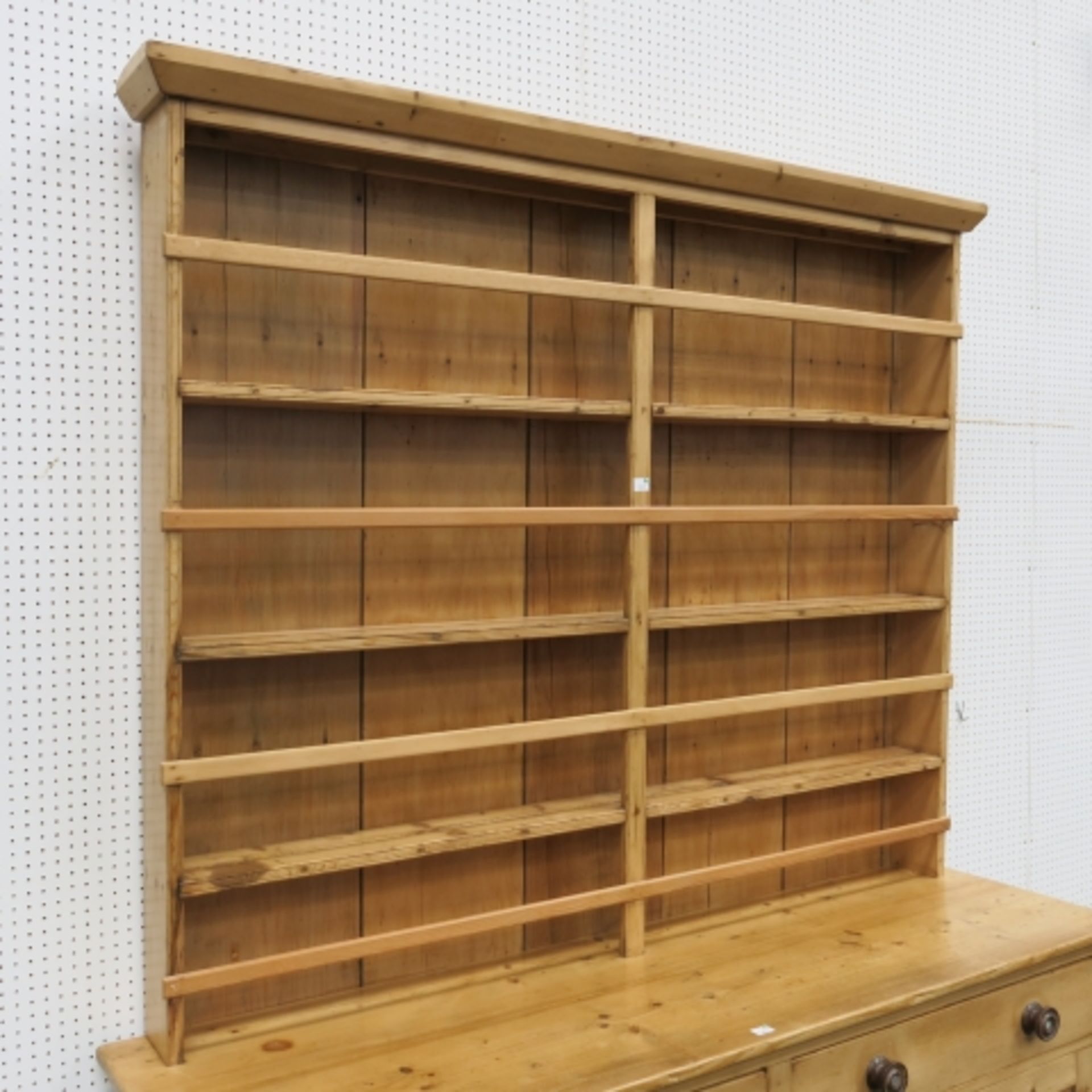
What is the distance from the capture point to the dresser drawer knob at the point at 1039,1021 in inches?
102

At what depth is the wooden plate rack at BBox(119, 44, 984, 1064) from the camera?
83.2 inches

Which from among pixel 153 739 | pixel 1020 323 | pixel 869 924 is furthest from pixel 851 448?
pixel 153 739

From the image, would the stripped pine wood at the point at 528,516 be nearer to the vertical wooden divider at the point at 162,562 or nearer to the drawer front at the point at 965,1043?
the vertical wooden divider at the point at 162,562

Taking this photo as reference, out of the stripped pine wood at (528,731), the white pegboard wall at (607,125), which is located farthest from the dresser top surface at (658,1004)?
the stripped pine wood at (528,731)

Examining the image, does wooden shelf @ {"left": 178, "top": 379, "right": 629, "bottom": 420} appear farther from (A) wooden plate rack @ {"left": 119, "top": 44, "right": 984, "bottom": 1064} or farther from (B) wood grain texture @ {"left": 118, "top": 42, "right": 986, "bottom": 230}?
(B) wood grain texture @ {"left": 118, "top": 42, "right": 986, "bottom": 230}

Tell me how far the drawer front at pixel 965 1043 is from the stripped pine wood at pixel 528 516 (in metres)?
0.98

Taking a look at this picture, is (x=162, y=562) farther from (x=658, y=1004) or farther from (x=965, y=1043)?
(x=965, y=1043)

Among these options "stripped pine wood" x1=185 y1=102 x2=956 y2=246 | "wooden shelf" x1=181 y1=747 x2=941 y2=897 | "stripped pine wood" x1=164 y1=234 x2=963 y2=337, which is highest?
"stripped pine wood" x1=185 y1=102 x2=956 y2=246

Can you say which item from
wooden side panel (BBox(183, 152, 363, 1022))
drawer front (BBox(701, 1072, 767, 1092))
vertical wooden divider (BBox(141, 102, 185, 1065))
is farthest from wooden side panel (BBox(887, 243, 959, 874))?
vertical wooden divider (BBox(141, 102, 185, 1065))

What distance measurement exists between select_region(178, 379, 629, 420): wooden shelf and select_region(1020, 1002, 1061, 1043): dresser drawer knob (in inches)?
56.6

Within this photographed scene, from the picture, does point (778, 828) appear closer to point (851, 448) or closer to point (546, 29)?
point (851, 448)

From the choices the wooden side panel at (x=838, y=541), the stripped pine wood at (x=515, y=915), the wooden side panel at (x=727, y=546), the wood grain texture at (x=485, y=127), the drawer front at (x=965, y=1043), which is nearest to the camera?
the wood grain texture at (x=485, y=127)

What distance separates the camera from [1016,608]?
11.3 ft

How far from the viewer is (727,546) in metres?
2.80
